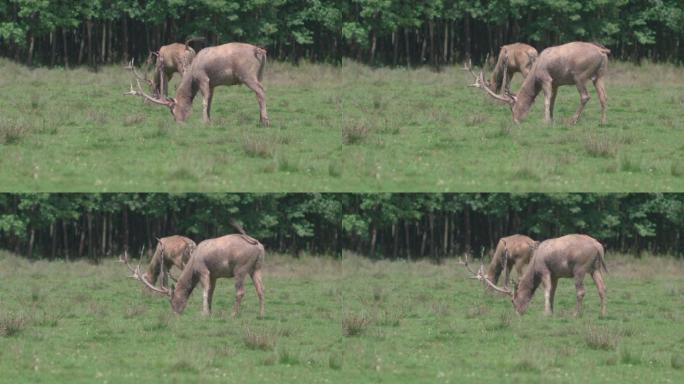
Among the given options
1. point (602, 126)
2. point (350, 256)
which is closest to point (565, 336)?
point (602, 126)

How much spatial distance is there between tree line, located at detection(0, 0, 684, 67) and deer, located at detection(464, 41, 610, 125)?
390 inches

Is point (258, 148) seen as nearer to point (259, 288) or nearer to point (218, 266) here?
point (218, 266)

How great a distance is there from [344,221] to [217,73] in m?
16.3

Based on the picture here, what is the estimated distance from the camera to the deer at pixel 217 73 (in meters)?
34.3

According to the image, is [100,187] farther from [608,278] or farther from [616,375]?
[608,278]

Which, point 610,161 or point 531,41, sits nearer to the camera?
point 610,161

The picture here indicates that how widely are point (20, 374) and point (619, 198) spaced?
31.9 metres

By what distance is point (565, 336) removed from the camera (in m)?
29.1

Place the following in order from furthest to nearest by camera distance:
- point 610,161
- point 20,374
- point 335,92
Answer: point 335,92
point 610,161
point 20,374

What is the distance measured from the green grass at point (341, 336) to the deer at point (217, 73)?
4.37m

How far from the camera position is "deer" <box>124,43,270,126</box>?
3428 centimetres

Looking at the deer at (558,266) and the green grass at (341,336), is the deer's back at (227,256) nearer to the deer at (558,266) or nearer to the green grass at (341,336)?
the green grass at (341,336)

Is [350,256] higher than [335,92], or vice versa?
[335,92]

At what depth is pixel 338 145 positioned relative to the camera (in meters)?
33.0
